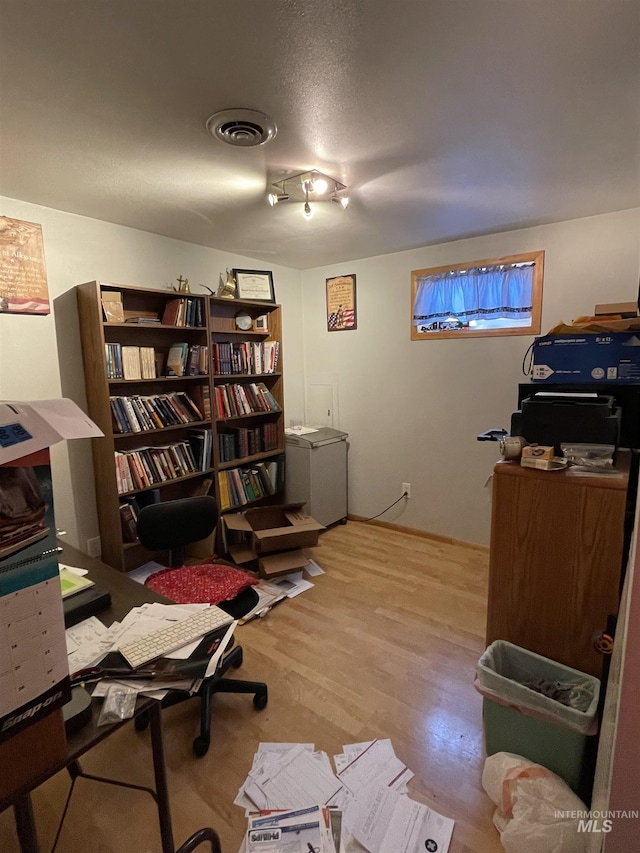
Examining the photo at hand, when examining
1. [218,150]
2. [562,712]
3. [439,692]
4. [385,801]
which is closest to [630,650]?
[562,712]

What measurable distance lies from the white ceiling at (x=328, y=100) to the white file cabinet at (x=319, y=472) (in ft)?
5.73

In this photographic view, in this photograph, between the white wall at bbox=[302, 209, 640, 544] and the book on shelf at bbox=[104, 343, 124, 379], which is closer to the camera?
the book on shelf at bbox=[104, 343, 124, 379]

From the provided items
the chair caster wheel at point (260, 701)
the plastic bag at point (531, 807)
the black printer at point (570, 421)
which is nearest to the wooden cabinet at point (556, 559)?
the black printer at point (570, 421)

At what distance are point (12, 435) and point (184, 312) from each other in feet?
7.33

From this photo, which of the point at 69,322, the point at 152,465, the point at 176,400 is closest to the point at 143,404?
the point at 176,400

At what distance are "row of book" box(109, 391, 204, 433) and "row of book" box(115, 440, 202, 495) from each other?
0.16 meters

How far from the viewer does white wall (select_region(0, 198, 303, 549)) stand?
2186 millimetres

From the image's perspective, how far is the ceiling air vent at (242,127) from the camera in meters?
1.41

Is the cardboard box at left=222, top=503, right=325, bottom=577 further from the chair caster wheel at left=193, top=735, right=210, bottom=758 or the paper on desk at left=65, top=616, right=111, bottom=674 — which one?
the paper on desk at left=65, top=616, right=111, bottom=674

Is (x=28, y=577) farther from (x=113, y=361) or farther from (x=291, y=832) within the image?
(x=113, y=361)

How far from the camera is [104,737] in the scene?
2.60ft

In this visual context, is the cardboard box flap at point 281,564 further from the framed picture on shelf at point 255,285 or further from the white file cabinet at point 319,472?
the framed picture on shelf at point 255,285

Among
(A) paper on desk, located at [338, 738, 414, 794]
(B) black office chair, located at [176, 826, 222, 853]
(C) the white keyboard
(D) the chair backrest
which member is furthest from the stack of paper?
(D) the chair backrest

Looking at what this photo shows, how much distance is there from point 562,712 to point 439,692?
693 mm
